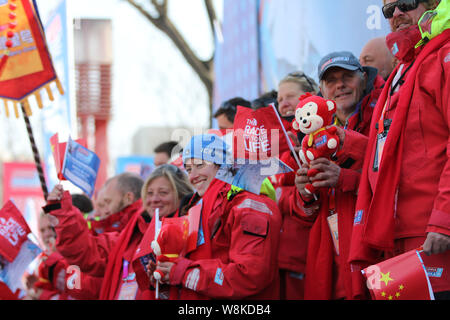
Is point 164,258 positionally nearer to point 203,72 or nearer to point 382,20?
point 382,20

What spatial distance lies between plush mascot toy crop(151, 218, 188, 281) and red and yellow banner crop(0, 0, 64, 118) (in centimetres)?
188

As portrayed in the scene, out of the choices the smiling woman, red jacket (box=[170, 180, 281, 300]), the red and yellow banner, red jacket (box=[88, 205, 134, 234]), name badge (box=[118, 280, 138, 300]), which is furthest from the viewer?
red jacket (box=[88, 205, 134, 234])

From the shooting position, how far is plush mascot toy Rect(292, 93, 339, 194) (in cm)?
265

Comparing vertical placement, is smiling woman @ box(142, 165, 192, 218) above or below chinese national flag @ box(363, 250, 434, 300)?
above

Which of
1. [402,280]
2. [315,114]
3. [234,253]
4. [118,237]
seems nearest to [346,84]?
[315,114]

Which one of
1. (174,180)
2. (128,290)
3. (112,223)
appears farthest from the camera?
(112,223)

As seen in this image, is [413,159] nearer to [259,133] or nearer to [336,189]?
[336,189]

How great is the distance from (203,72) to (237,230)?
10.2 meters

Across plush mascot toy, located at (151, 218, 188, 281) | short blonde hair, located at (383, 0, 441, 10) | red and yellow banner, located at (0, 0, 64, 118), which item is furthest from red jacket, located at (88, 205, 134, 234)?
short blonde hair, located at (383, 0, 441, 10)

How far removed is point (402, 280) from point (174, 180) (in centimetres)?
222

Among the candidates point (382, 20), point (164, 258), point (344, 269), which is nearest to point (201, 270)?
point (164, 258)

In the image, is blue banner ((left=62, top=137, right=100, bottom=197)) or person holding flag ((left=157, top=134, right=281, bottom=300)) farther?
blue banner ((left=62, top=137, right=100, bottom=197))

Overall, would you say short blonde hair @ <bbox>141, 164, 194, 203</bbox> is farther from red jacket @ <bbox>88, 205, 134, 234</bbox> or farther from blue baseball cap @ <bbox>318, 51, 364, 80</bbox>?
blue baseball cap @ <bbox>318, 51, 364, 80</bbox>

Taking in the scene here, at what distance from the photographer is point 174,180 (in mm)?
4066
